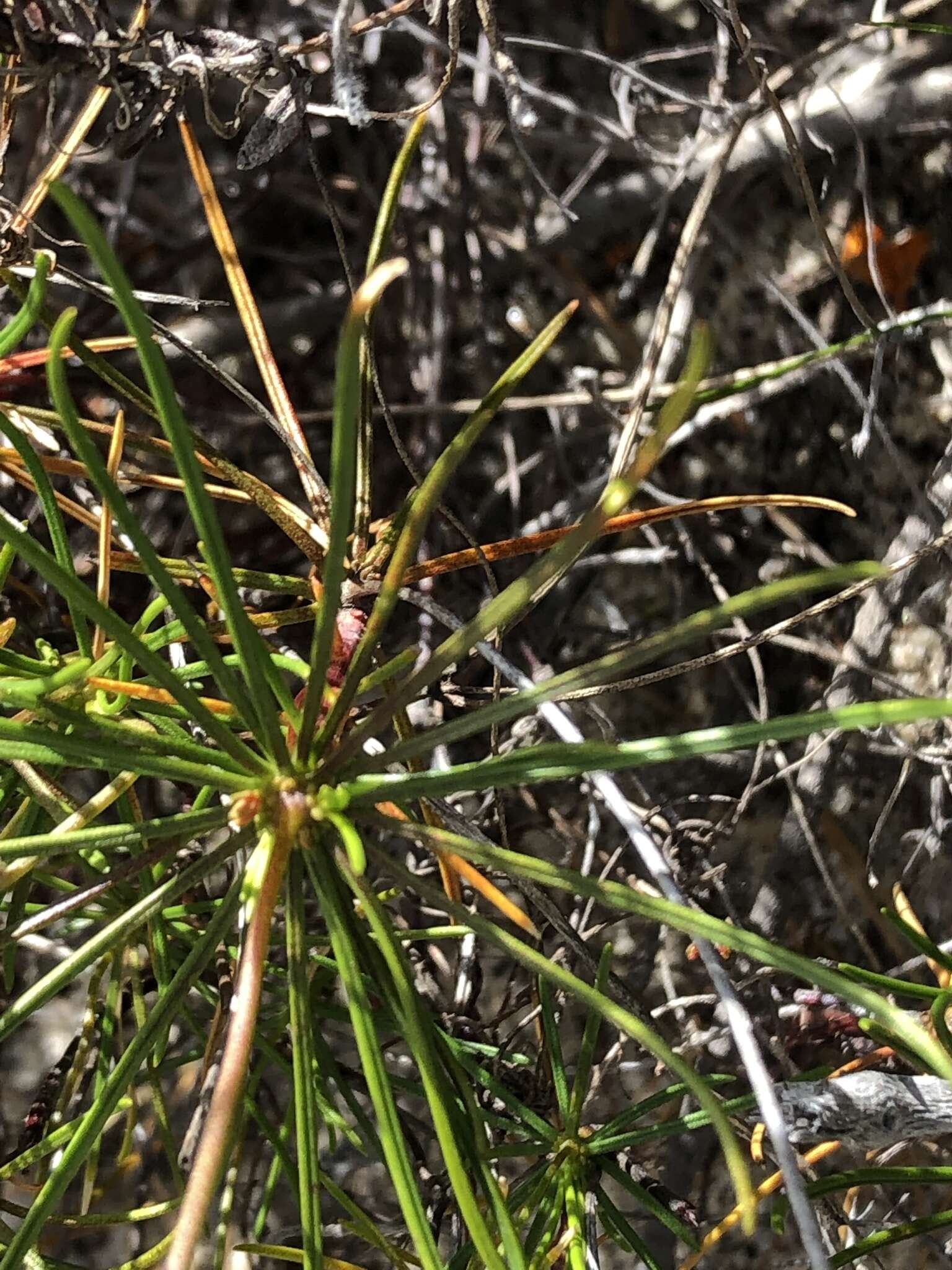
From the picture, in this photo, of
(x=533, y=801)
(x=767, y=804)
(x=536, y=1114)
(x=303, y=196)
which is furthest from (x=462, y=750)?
(x=303, y=196)

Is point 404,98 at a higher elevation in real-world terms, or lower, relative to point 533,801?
higher

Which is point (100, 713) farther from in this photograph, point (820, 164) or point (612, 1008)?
point (820, 164)

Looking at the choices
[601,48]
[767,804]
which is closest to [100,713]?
[767,804]

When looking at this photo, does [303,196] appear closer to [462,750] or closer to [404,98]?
[404,98]

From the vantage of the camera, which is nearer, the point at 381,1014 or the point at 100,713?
the point at 100,713

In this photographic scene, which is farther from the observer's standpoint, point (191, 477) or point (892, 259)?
point (892, 259)

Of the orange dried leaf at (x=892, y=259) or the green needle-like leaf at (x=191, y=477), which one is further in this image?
the orange dried leaf at (x=892, y=259)

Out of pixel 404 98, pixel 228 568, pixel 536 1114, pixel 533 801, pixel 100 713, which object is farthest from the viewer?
pixel 404 98

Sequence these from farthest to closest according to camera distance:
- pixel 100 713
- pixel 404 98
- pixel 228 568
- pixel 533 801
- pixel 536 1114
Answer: pixel 404 98, pixel 533 801, pixel 536 1114, pixel 100 713, pixel 228 568

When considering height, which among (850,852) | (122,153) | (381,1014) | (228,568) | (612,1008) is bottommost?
(850,852)

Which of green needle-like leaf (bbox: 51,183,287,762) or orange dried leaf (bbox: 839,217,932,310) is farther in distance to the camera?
orange dried leaf (bbox: 839,217,932,310)
